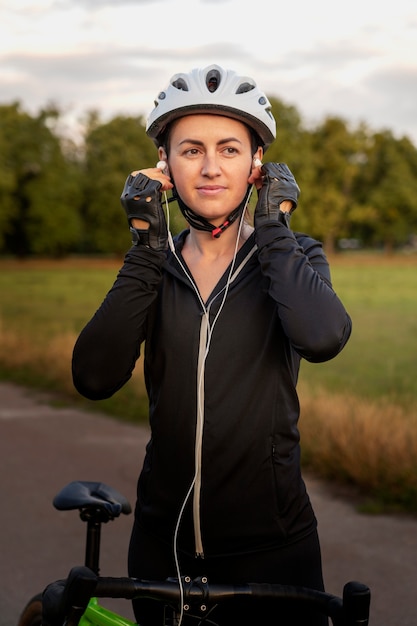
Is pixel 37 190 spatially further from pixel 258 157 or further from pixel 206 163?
pixel 206 163

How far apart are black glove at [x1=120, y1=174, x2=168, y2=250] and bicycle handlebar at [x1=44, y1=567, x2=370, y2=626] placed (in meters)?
0.83

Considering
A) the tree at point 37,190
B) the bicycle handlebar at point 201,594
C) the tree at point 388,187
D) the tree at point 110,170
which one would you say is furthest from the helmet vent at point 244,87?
the tree at point 388,187

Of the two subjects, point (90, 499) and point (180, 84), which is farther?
point (90, 499)

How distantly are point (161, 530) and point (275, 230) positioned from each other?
0.82 meters

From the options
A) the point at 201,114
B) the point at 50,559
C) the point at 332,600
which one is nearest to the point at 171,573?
the point at 332,600

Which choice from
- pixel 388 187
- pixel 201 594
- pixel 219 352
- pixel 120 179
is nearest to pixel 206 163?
pixel 219 352

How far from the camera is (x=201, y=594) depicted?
6.67 feet

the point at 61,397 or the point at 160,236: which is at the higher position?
the point at 160,236

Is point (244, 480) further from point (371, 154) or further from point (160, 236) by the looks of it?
point (371, 154)

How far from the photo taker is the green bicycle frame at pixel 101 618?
2368 millimetres

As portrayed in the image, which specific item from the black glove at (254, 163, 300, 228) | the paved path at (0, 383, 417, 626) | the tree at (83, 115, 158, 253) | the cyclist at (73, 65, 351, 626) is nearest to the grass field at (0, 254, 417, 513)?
the paved path at (0, 383, 417, 626)

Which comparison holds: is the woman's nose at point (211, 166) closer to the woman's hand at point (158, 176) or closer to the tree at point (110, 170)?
the woman's hand at point (158, 176)

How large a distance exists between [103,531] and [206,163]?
4.07m

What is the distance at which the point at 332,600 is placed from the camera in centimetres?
192
